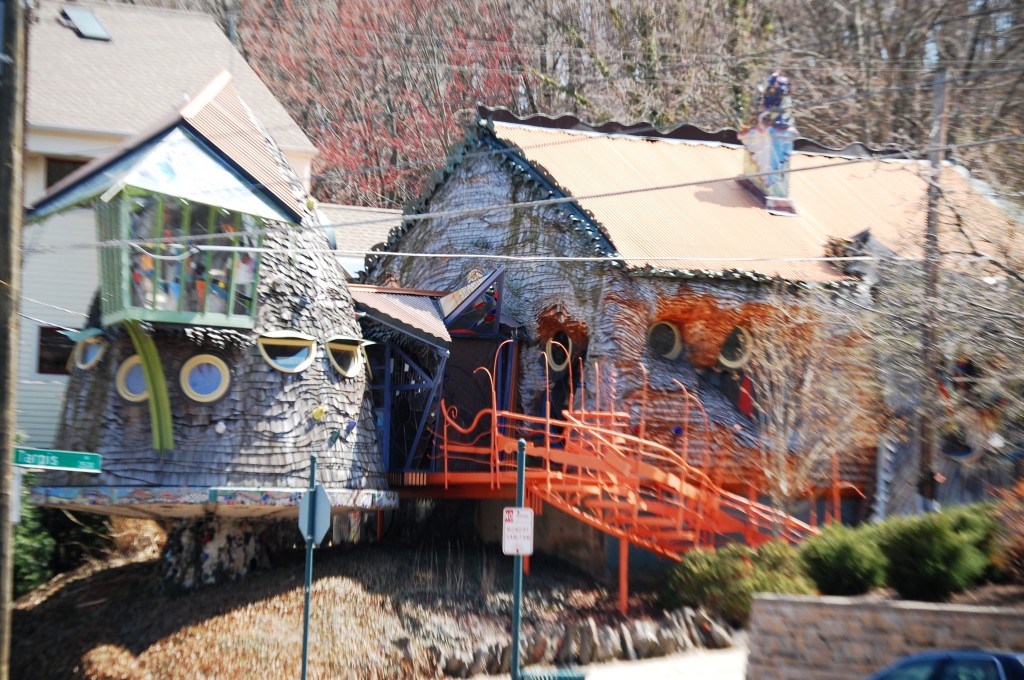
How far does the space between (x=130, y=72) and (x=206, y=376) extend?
13944mm

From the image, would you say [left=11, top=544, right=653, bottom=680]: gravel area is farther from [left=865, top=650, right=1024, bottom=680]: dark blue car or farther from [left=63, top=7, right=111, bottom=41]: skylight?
[left=63, top=7, right=111, bottom=41]: skylight

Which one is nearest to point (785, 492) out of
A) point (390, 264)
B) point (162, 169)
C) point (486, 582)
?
point (486, 582)

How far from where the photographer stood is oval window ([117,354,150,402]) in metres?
16.7

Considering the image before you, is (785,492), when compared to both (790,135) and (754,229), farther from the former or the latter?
(790,135)

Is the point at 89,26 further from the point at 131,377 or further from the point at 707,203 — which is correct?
the point at 707,203

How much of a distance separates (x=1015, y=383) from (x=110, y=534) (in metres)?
15.5

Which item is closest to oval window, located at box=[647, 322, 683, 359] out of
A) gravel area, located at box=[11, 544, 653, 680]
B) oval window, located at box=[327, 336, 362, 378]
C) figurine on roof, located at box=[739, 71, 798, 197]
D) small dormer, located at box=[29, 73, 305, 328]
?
gravel area, located at box=[11, 544, 653, 680]

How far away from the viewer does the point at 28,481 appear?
64.5ft

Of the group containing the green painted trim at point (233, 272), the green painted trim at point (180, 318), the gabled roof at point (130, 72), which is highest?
the gabled roof at point (130, 72)

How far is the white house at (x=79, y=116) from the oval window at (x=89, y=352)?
538cm

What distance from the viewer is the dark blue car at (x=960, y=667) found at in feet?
29.8

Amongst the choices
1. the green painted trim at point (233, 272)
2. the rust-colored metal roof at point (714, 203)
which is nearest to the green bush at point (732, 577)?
the rust-colored metal roof at point (714, 203)

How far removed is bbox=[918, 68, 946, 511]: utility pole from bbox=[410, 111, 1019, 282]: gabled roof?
1.13 meters

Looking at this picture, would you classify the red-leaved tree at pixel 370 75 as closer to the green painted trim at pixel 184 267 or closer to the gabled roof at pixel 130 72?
the gabled roof at pixel 130 72
